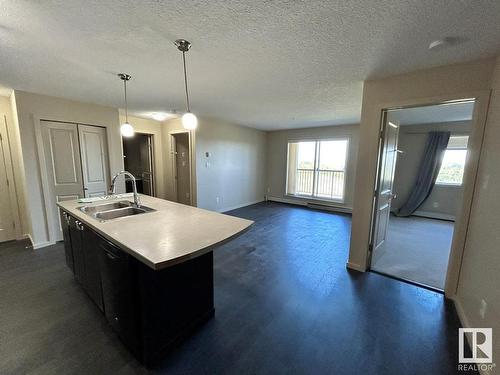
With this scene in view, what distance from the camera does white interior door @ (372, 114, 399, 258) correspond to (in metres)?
2.51

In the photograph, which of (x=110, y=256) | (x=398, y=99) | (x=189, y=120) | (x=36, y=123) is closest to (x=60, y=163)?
(x=36, y=123)

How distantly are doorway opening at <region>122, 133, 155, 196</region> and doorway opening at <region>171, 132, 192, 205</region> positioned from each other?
599 mm

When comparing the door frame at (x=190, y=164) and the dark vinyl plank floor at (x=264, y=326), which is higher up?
the door frame at (x=190, y=164)

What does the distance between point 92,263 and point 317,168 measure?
227 inches

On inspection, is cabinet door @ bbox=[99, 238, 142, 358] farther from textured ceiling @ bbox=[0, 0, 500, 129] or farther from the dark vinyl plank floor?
textured ceiling @ bbox=[0, 0, 500, 129]

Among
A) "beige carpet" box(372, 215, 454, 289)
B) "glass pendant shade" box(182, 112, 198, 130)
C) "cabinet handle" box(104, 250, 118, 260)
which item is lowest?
"beige carpet" box(372, 215, 454, 289)

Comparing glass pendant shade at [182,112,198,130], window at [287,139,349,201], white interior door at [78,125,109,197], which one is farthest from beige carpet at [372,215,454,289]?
white interior door at [78,125,109,197]

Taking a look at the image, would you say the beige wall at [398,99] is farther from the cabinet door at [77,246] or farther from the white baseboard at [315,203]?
the white baseboard at [315,203]

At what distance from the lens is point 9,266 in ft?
8.68

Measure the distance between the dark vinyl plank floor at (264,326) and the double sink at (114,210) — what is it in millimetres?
860

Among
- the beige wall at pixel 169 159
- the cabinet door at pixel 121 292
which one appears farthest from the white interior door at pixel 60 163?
the cabinet door at pixel 121 292

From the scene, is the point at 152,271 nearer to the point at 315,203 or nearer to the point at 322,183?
the point at 315,203

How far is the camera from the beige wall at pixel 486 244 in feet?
4.71

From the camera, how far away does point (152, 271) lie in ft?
4.38
